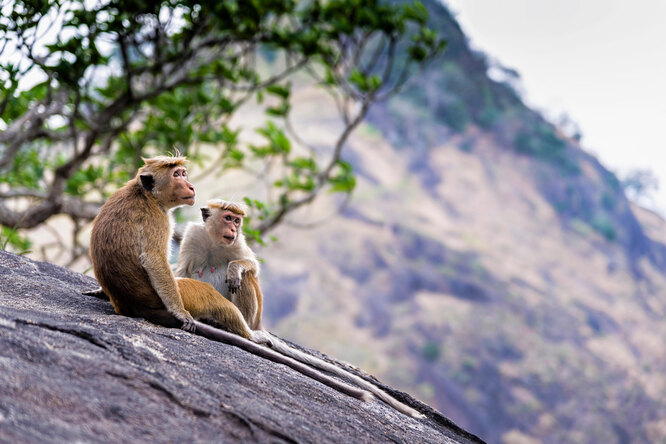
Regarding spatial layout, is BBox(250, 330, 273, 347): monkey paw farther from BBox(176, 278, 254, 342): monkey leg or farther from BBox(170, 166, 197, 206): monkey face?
BBox(170, 166, 197, 206): monkey face

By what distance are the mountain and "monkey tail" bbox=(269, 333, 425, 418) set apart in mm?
23996

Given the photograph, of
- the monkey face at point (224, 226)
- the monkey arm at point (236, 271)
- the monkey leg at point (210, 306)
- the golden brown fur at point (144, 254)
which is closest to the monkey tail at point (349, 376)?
the monkey leg at point (210, 306)

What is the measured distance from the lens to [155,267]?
327 centimetres

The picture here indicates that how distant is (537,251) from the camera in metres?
37.2

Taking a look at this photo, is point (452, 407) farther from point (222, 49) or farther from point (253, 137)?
point (222, 49)

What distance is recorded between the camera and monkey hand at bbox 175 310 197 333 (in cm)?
332

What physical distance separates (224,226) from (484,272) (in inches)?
1258

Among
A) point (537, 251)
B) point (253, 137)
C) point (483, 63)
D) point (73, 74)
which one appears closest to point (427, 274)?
point (537, 251)

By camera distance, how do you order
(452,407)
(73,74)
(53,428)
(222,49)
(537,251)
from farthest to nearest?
(537,251) < (452,407) < (222,49) < (73,74) < (53,428)

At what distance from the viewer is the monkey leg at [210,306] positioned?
3.46 meters

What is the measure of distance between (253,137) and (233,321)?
114ft

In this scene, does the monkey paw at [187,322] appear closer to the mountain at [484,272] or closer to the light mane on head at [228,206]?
the light mane on head at [228,206]

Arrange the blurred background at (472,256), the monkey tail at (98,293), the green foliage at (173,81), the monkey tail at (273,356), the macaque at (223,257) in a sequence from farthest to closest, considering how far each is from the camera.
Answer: the blurred background at (472,256)
the green foliage at (173,81)
the macaque at (223,257)
the monkey tail at (98,293)
the monkey tail at (273,356)

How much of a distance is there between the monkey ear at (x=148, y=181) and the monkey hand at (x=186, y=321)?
27.8 inches
